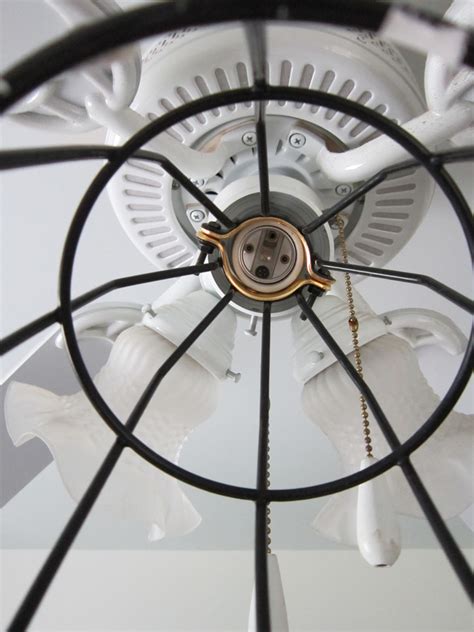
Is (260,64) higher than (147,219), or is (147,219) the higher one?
(147,219)

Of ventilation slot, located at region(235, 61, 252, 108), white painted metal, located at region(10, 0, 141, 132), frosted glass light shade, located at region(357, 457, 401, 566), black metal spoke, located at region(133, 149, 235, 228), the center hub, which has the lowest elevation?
frosted glass light shade, located at region(357, 457, 401, 566)

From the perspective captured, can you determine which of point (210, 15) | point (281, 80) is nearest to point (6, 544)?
point (281, 80)

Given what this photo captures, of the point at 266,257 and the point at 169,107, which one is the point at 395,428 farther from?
the point at 169,107

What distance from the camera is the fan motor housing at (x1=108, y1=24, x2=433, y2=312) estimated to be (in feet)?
1.41

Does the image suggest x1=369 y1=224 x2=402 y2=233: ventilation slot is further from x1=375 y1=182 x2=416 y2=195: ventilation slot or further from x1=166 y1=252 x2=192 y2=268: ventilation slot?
x1=166 y1=252 x2=192 y2=268: ventilation slot

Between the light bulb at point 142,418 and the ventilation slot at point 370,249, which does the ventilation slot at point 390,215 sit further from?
the light bulb at point 142,418

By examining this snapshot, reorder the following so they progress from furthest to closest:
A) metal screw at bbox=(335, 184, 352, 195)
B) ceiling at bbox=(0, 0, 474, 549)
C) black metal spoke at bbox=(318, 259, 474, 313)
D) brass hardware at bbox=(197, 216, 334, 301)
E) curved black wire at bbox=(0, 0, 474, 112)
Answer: ceiling at bbox=(0, 0, 474, 549) → metal screw at bbox=(335, 184, 352, 195) → brass hardware at bbox=(197, 216, 334, 301) → black metal spoke at bbox=(318, 259, 474, 313) → curved black wire at bbox=(0, 0, 474, 112)

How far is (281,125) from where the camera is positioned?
0.47 metres

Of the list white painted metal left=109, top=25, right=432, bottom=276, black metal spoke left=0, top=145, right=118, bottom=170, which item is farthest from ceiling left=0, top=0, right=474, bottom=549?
black metal spoke left=0, top=145, right=118, bottom=170

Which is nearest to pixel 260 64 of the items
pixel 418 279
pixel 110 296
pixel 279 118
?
pixel 418 279

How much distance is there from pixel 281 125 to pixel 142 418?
0.25m

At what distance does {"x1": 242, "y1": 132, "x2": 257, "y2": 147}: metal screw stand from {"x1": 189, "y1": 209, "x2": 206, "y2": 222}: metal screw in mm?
70

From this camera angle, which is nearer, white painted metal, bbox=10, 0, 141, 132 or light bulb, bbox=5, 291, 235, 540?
white painted metal, bbox=10, 0, 141, 132

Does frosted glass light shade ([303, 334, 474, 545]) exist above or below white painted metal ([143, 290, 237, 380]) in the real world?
below
